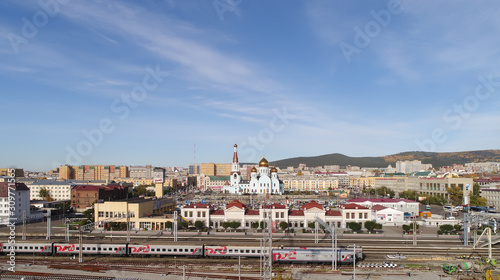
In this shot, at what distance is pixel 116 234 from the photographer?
1561 inches

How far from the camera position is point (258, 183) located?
9762 centimetres

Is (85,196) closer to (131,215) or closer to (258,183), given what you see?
(131,215)

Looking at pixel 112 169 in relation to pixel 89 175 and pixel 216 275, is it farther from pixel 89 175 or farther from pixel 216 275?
pixel 216 275

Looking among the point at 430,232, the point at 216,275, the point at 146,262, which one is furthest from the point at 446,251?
the point at 146,262

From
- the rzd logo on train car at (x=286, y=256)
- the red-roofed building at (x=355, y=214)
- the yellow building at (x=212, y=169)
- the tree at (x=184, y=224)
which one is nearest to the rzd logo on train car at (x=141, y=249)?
the rzd logo on train car at (x=286, y=256)

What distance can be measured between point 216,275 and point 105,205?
85.0ft

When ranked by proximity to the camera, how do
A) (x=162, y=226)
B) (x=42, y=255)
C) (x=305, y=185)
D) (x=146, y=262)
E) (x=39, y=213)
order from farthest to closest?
(x=305, y=185) → (x=39, y=213) → (x=162, y=226) → (x=42, y=255) → (x=146, y=262)

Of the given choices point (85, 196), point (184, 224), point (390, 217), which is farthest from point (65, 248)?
point (390, 217)

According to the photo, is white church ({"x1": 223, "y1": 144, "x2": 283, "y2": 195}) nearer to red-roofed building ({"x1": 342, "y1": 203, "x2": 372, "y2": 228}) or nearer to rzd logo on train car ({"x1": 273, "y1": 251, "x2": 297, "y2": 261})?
red-roofed building ({"x1": 342, "y1": 203, "x2": 372, "y2": 228})

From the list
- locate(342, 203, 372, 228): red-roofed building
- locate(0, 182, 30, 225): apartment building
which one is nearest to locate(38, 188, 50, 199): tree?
locate(0, 182, 30, 225): apartment building

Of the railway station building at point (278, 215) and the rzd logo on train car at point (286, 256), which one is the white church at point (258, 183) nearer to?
the railway station building at point (278, 215)

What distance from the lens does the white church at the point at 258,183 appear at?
9712cm

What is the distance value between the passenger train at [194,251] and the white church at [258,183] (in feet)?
221

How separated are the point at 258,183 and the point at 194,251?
227 feet
